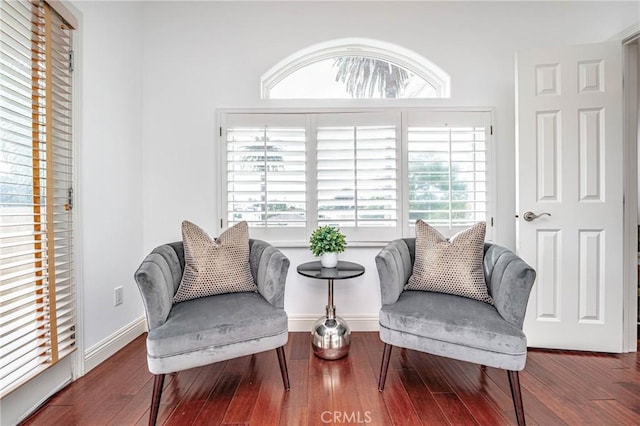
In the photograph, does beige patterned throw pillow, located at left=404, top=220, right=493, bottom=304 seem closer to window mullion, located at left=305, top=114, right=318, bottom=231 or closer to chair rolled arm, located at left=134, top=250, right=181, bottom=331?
window mullion, located at left=305, top=114, right=318, bottom=231

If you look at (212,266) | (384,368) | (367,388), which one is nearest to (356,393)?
(367,388)

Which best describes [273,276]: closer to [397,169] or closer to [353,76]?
[397,169]

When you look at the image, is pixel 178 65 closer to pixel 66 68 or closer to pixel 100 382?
pixel 66 68

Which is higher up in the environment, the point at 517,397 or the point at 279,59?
the point at 279,59

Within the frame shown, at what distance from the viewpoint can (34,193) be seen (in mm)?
1525

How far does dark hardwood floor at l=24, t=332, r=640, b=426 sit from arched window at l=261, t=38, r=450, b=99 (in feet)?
6.80

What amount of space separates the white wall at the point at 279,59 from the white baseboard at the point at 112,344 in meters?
0.67

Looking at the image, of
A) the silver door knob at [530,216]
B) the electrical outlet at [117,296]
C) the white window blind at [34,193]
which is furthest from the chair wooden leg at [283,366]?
the silver door knob at [530,216]

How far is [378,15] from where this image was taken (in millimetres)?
2455

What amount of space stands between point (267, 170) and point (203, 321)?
131 centimetres

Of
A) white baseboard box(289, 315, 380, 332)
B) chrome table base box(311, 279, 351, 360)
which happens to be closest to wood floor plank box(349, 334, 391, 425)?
chrome table base box(311, 279, 351, 360)

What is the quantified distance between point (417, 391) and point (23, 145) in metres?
2.36

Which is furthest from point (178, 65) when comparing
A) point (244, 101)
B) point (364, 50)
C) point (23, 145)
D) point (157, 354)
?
point (157, 354)

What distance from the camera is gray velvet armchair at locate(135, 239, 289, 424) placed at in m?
1.41
